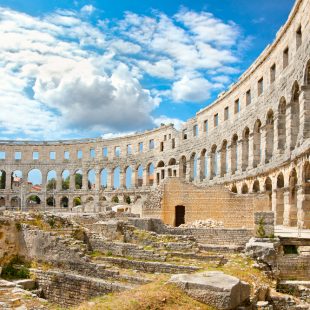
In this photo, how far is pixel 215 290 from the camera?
7.93m

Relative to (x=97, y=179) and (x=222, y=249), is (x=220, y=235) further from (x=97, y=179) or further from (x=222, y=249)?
(x=97, y=179)

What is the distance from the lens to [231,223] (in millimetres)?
24203

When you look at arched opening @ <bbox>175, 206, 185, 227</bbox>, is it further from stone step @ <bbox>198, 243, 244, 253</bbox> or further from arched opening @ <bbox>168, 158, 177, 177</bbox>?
arched opening @ <bbox>168, 158, 177, 177</bbox>

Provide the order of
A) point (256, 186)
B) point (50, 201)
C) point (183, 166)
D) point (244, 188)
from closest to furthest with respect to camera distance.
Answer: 1. point (256, 186)
2. point (244, 188)
3. point (183, 166)
4. point (50, 201)

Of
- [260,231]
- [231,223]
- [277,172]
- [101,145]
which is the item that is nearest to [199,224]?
[231,223]

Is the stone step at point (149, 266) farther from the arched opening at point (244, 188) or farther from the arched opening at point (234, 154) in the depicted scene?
the arched opening at point (234, 154)

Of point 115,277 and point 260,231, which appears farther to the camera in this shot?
point 260,231

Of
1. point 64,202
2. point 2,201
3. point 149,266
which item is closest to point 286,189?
point 149,266

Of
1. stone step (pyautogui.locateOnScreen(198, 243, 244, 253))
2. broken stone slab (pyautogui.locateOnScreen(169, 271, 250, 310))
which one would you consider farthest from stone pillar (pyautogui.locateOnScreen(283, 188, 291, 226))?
broken stone slab (pyautogui.locateOnScreen(169, 271, 250, 310))

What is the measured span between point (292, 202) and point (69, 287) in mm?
15076

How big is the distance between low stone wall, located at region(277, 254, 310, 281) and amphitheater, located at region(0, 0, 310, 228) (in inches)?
250

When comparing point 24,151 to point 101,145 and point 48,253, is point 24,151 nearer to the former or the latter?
point 101,145

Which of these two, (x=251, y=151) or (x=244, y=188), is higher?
(x=251, y=151)

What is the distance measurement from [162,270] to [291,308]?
416 cm
